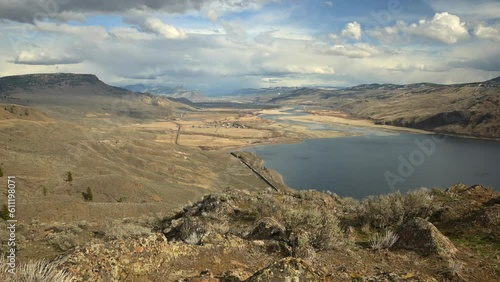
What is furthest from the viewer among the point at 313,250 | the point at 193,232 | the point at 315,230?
the point at 315,230

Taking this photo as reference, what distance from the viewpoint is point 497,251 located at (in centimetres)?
995

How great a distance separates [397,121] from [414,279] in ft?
643

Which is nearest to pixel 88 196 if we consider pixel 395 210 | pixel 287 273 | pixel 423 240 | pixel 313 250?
pixel 395 210

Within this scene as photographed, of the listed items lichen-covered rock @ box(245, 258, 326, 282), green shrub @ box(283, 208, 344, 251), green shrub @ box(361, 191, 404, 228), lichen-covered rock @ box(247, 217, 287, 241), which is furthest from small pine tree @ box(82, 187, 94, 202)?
lichen-covered rock @ box(245, 258, 326, 282)

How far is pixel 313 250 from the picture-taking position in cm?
851

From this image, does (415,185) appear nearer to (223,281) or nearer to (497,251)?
(497,251)

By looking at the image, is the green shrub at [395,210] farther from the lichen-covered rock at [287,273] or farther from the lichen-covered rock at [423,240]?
the lichen-covered rock at [287,273]

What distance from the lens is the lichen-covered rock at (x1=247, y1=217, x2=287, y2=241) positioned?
9656 millimetres

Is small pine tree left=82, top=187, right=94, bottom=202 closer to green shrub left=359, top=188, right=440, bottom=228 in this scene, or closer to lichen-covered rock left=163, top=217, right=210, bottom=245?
lichen-covered rock left=163, top=217, right=210, bottom=245

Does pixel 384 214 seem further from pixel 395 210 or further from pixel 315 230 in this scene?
pixel 315 230

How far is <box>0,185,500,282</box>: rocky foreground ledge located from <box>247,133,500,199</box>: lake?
49898mm

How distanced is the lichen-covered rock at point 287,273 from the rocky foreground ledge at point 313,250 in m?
0.02

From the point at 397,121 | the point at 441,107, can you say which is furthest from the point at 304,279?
the point at 441,107

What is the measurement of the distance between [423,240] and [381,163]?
8511cm
